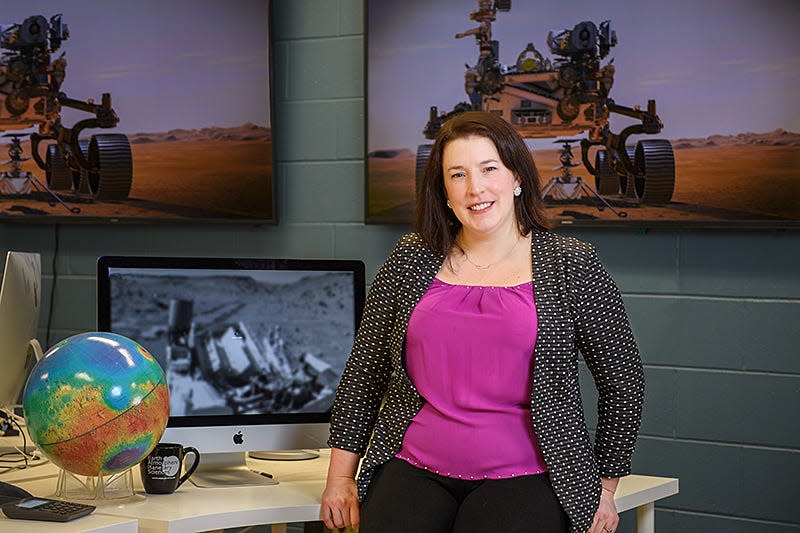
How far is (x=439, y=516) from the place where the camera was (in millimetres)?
1956

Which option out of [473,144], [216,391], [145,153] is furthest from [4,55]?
[473,144]

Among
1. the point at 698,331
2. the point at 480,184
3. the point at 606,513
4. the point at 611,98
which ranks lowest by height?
the point at 606,513

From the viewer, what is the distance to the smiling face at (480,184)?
2107mm

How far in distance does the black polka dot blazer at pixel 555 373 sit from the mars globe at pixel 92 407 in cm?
41

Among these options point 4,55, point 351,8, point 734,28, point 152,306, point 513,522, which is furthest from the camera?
point 4,55

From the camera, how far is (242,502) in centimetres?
207

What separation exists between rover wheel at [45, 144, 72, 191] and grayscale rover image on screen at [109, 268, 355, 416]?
1.43 meters

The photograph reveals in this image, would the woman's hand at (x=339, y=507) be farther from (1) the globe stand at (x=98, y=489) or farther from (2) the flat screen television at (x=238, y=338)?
(1) the globe stand at (x=98, y=489)

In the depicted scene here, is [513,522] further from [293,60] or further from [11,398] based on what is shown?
[293,60]

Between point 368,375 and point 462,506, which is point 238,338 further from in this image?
point 462,506

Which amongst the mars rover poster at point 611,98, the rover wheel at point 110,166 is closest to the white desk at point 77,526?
the mars rover poster at point 611,98

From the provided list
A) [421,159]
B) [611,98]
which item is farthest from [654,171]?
[421,159]

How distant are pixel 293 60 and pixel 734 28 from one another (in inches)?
50.7

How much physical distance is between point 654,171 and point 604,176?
13 centimetres
